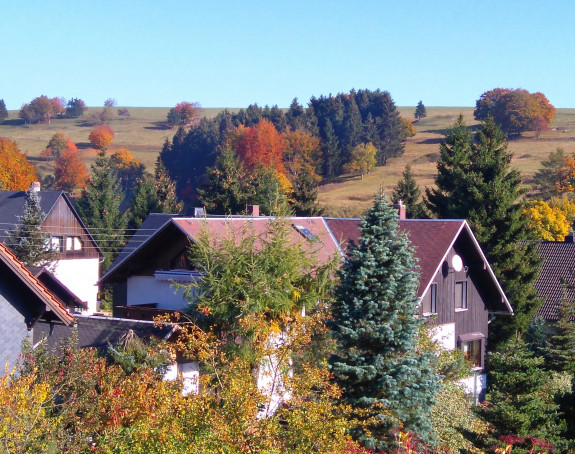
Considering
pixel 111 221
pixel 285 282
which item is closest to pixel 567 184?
pixel 111 221

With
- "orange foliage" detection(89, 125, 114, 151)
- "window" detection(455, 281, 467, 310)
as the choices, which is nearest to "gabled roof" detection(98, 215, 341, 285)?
"window" detection(455, 281, 467, 310)

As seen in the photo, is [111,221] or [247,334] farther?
[111,221]

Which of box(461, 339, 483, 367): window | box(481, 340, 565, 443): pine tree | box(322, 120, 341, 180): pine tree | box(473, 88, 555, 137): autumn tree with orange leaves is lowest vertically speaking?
box(461, 339, 483, 367): window

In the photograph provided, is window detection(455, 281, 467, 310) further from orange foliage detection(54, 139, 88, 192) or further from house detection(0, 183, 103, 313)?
orange foliage detection(54, 139, 88, 192)

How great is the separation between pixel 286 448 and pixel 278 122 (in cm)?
9556

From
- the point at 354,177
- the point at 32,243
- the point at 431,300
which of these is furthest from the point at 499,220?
the point at 354,177

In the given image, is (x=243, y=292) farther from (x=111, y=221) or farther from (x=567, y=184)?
(x=567, y=184)

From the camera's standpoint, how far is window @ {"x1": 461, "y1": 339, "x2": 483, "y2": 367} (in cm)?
2861

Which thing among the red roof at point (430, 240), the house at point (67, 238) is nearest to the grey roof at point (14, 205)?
the house at point (67, 238)

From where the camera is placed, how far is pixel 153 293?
2484 centimetres

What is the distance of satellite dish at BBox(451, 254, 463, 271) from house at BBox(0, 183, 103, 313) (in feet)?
79.3

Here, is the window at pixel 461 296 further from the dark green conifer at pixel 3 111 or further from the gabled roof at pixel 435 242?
the dark green conifer at pixel 3 111

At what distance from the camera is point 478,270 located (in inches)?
1117

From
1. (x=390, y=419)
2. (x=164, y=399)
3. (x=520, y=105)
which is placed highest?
(x=520, y=105)
